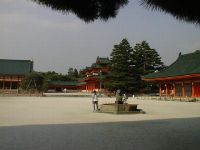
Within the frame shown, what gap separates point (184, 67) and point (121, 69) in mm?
12488

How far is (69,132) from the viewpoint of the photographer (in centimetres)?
980

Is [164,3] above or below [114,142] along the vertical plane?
above

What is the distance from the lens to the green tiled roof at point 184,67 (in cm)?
4066

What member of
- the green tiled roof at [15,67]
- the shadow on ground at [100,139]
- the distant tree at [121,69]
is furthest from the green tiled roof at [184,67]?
the green tiled roof at [15,67]

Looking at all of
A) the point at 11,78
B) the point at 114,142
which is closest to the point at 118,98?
the point at 114,142

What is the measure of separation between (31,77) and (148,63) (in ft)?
66.7

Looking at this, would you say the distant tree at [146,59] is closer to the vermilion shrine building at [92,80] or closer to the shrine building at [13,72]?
the vermilion shrine building at [92,80]

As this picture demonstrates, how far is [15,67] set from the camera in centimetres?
7406

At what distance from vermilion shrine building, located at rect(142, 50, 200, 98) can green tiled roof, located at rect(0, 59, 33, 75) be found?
116 feet

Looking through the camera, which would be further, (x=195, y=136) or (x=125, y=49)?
(x=125, y=49)

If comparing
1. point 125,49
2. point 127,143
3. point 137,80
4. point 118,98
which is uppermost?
point 125,49

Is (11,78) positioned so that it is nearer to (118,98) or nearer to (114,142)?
(118,98)

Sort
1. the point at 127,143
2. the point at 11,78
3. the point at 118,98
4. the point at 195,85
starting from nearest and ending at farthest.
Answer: the point at 127,143 → the point at 118,98 → the point at 195,85 → the point at 11,78

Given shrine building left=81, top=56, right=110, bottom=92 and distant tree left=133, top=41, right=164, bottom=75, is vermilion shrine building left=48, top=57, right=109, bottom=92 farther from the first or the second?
distant tree left=133, top=41, right=164, bottom=75
